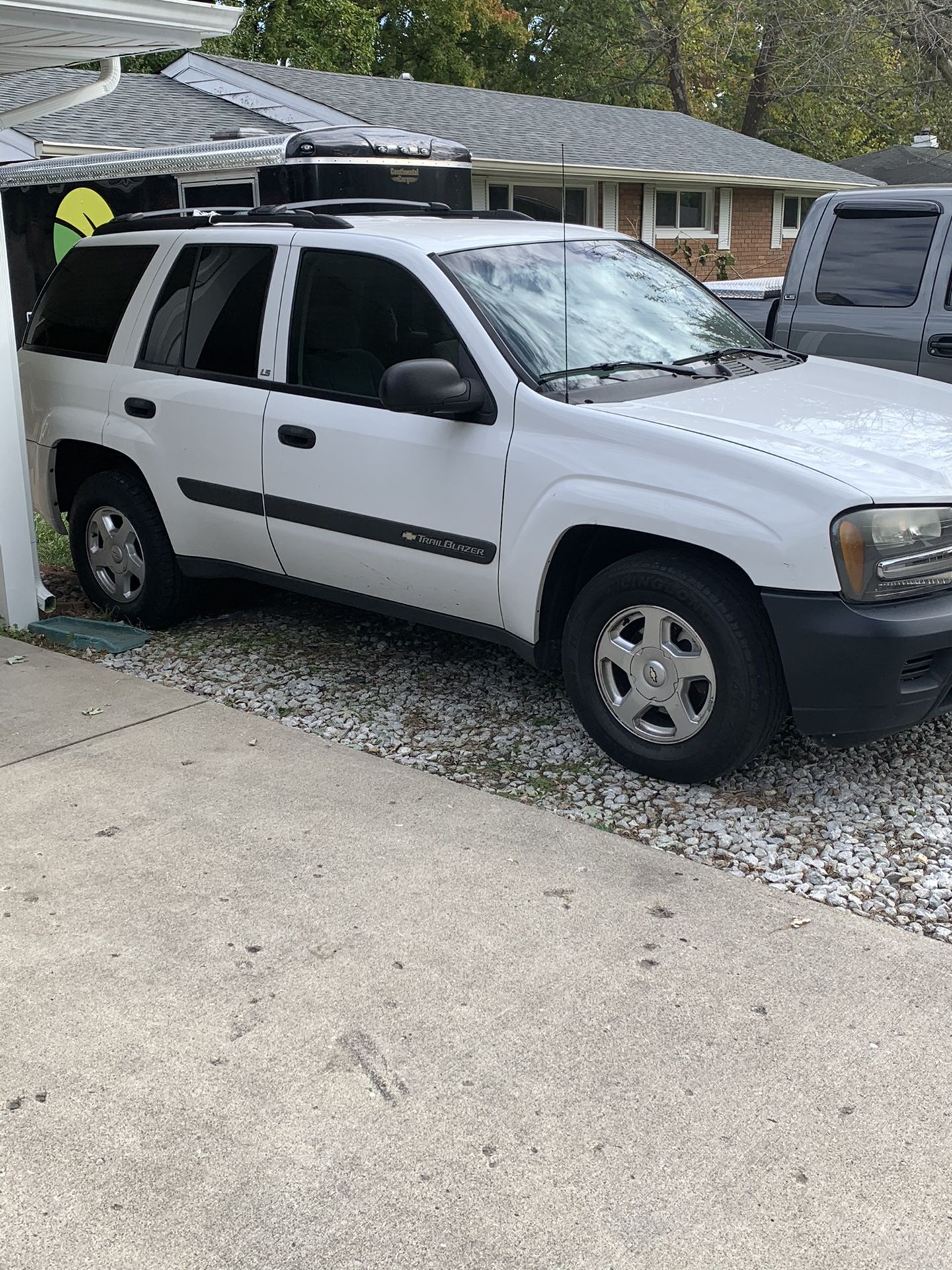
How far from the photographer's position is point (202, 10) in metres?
6.23

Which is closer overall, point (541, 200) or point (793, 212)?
point (541, 200)

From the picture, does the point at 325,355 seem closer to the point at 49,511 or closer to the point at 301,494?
the point at 301,494

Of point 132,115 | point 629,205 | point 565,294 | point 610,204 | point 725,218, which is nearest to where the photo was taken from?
point 565,294

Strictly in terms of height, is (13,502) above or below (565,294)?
below

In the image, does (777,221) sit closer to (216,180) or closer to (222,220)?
(216,180)

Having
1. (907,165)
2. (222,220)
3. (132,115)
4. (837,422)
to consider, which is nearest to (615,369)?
(837,422)

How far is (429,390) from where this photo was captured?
4.52 meters

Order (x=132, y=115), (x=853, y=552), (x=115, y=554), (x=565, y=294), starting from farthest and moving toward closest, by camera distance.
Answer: (x=132, y=115) → (x=115, y=554) → (x=565, y=294) → (x=853, y=552)

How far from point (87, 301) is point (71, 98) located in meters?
2.53

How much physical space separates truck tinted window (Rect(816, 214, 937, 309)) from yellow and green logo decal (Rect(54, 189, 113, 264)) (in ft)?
27.4

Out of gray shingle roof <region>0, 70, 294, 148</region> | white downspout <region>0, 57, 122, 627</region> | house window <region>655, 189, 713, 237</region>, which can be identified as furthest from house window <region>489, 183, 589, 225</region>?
white downspout <region>0, 57, 122, 627</region>

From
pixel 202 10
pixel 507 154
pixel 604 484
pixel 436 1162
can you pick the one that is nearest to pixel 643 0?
pixel 507 154

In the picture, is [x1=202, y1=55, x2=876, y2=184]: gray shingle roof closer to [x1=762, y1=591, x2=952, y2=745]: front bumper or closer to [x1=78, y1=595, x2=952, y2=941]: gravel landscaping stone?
[x1=78, y1=595, x2=952, y2=941]: gravel landscaping stone

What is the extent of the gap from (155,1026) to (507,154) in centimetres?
1854
